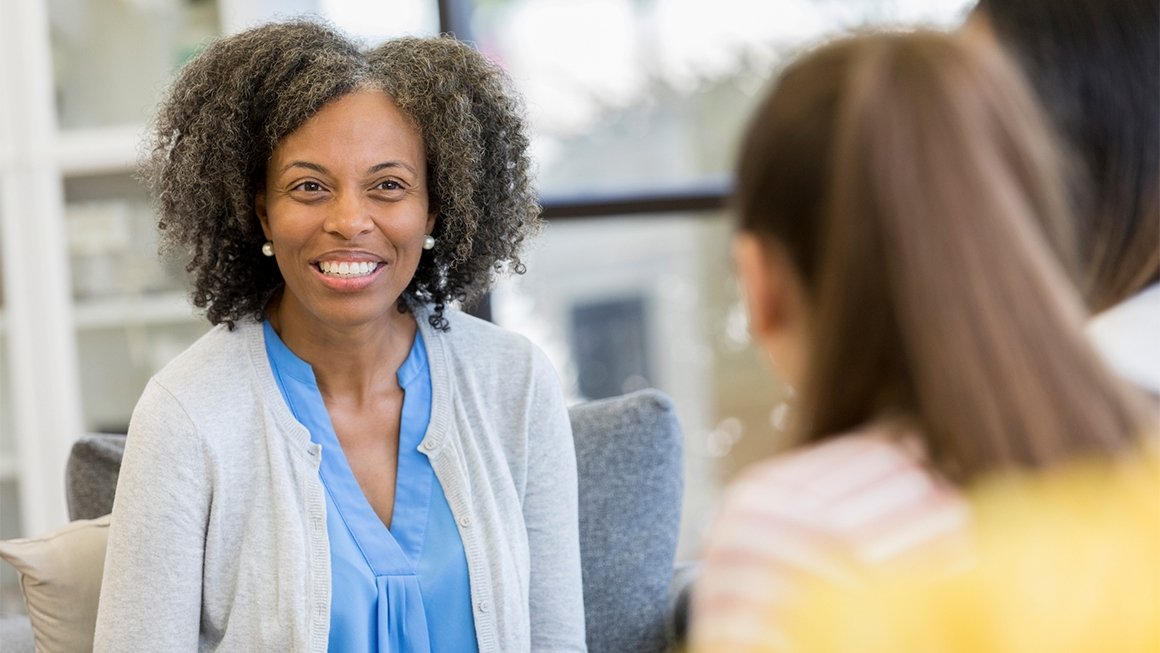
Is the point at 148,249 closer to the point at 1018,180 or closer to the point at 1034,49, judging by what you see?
the point at 1034,49

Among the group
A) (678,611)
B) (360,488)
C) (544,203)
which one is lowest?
(678,611)

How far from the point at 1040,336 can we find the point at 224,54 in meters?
1.30

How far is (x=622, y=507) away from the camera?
2031 millimetres

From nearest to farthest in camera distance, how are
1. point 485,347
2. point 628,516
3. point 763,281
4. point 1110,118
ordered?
point 763,281 < point 1110,118 < point 485,347 < point 628,516

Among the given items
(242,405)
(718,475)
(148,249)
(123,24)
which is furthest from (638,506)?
(123,24)

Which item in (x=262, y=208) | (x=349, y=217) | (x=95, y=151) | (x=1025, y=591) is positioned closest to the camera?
(x=1025, y=591)

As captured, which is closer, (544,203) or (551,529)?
(551,529)

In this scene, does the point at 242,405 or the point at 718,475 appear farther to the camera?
the point at 718,475

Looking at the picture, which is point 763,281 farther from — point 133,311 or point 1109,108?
point 133,311

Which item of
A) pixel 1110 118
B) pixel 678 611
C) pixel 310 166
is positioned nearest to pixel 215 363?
pixel 310 166

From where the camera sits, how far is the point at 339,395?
1796 millimetres

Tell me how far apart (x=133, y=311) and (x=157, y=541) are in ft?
6.40

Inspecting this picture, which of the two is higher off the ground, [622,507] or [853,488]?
[853,488]

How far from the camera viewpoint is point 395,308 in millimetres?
1894
